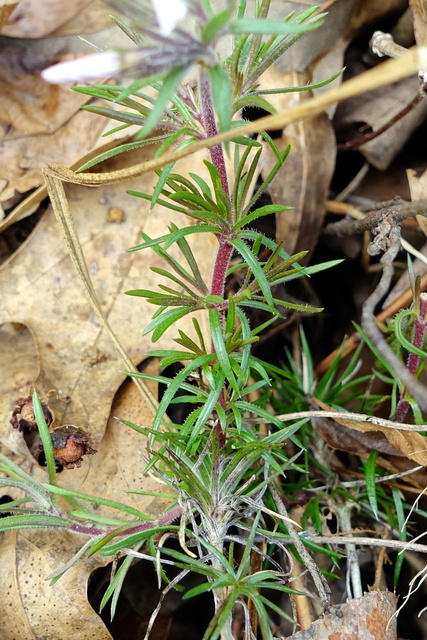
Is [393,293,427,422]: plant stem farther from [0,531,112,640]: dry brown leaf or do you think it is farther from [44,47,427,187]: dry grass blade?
[0,531,112,640]: dry brown leaf

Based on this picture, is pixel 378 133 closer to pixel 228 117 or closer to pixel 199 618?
pixel 228 117

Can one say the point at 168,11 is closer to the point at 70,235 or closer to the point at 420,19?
the point at 70,235

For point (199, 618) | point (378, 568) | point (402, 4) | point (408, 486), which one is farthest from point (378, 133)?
point (199, 618)

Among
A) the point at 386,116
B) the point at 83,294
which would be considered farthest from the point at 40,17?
the point at 386,116

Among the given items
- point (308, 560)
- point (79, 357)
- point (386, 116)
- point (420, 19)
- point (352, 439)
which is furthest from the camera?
point (386, 116)

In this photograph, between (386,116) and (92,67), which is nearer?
(92,67)
